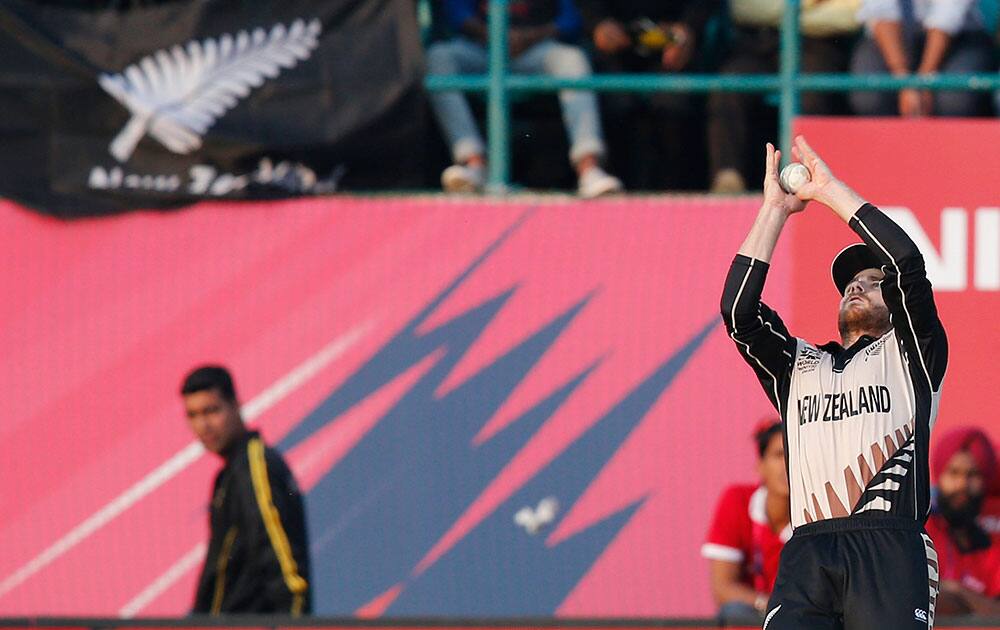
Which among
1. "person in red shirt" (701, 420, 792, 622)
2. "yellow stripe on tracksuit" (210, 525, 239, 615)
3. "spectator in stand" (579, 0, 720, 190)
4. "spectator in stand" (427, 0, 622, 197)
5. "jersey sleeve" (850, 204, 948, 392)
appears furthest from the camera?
"spectator in stand" (579, 0, 720, 190)

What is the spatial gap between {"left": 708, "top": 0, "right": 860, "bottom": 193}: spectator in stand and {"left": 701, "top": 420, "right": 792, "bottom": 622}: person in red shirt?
5.17 ft

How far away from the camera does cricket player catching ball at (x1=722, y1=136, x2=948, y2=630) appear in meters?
5.52

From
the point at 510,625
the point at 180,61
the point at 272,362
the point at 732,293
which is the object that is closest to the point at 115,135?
the point at 180,61

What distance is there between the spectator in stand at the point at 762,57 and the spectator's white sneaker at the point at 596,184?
0.54 meters

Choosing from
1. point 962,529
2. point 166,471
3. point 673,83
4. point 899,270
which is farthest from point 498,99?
point 899,270

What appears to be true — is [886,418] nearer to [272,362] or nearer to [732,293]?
[732,293]

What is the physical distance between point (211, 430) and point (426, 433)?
51.5 inches

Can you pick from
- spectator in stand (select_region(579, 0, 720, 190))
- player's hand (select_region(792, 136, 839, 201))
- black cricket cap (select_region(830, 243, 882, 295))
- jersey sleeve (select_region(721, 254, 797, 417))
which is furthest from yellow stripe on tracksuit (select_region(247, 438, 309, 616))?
spectator in stand (select_region(579, 0, 720, 190))

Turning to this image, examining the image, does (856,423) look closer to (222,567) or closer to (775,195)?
(775,195)

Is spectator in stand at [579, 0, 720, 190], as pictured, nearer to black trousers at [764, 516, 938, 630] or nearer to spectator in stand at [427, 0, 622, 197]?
spectator in stand at [427, 0, 622, 197]

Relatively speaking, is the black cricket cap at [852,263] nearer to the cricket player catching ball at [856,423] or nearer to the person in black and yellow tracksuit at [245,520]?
the cricket player catching ball at [856,423]

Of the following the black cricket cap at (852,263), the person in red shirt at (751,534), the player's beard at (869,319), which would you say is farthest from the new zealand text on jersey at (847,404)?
the person in red shirt at (751,534)

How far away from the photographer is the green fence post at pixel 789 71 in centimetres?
850

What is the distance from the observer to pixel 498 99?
28.3 ft
